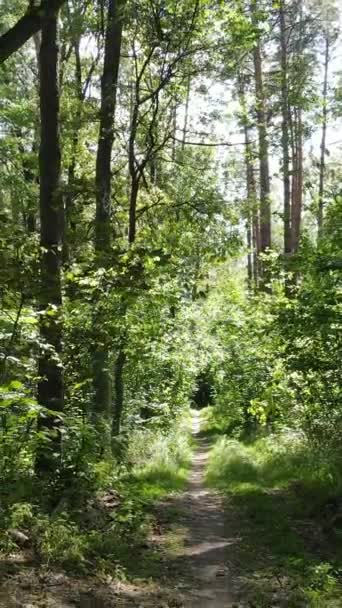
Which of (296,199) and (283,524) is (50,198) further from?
(296,199)

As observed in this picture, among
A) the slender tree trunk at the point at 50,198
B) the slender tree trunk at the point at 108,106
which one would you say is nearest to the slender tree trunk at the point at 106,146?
the slender tree trunk at the point at 108,106

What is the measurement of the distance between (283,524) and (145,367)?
347 inches

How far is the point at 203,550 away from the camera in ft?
21.7

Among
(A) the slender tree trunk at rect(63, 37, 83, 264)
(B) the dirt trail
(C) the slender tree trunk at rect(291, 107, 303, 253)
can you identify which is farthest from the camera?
(C) the slender tree trunk at rect(291, 107, 303, 253)

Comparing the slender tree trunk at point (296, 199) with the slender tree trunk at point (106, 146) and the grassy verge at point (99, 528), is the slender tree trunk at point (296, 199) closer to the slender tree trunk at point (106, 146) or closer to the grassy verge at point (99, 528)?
the slender tree trunk at point (106, 146)

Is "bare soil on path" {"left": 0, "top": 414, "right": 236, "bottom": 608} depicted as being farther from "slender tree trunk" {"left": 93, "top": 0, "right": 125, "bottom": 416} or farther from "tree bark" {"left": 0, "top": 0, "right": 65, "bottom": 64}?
"tree bark" {"left": 0, "top": 0, "right": 65, "bottom": 64}

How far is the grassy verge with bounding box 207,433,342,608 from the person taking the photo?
505 cm

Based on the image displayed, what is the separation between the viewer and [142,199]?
15.2 metres

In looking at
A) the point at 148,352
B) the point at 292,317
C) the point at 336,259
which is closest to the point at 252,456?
the point at 148,352

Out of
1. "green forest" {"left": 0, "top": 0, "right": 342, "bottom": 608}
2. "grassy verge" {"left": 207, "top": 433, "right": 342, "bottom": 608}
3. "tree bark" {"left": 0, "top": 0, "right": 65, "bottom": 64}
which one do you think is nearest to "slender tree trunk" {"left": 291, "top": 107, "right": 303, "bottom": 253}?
"green forest" {"left": 0, "top": 0, "right": 342, "bottom": 608}

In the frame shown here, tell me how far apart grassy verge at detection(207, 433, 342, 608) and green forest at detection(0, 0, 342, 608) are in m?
0.03

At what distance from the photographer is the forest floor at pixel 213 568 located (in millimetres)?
4645

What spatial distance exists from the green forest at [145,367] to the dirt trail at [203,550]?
3 cm

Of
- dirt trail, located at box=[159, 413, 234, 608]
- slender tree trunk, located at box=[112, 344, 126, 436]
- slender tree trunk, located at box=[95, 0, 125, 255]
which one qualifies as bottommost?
dirt trail, located at box=[159, 413, 234, 608]
